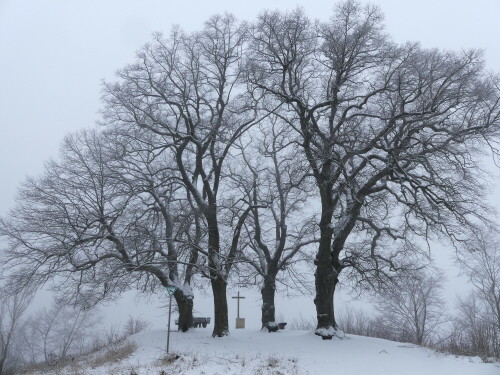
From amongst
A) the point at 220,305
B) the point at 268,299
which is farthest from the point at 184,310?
the point at 268,299

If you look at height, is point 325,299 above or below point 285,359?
above

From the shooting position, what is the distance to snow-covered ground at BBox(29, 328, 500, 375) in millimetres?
12234

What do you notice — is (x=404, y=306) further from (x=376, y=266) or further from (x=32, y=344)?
(x=32, y=344)

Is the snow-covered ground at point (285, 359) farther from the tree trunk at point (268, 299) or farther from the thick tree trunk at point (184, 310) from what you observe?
the tree trunk at point (268, 299)

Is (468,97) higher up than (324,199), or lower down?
higher up

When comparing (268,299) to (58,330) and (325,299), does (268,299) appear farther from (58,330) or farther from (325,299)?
(58,330)

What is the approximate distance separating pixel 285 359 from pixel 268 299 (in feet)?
26.3

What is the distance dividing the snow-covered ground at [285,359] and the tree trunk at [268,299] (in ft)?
10.2

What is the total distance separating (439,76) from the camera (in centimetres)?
1562

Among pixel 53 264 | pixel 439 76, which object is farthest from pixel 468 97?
pixel 53 264

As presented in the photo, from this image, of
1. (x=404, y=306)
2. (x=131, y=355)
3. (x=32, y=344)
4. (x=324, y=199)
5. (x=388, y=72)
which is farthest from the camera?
(x=32, y=344)

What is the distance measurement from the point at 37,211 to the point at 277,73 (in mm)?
10864

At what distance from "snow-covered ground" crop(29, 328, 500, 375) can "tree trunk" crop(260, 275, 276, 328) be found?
312cm

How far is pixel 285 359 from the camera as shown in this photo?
550 inches
